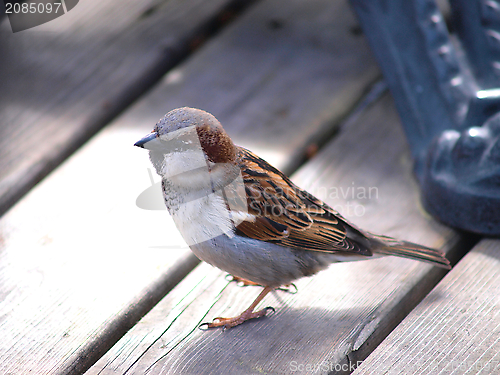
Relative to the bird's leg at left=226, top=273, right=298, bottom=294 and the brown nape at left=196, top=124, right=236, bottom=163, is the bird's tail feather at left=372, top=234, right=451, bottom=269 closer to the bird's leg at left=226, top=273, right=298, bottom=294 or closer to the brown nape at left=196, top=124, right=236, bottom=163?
the bird's leg at left=226, top=273, right=298, bottom=294

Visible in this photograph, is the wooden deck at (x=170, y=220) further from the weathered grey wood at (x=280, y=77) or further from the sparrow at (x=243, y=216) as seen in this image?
the sparrow at (x=243, y=216)

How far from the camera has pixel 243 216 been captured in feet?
5.66

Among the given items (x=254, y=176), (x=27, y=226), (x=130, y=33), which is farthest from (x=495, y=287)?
(x=130, y=33)

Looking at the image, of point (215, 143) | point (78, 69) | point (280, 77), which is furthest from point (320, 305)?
point (78, 69)

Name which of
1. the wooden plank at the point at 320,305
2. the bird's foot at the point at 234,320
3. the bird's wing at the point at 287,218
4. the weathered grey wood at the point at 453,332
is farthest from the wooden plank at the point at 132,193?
the weathered grey wood at the point at 453,332

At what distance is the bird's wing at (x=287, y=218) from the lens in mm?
1762

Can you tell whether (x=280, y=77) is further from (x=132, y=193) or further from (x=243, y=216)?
(x=243, y=216)

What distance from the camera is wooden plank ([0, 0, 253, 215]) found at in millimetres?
2361

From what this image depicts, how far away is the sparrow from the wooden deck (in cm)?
12

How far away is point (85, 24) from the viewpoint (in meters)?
3.00

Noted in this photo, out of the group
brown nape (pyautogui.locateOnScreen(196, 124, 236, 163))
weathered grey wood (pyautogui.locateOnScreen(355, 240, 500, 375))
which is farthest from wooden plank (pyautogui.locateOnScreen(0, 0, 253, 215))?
weathered grey wood (pyautogui.locateOnScreen(355, 240, 500, 375))

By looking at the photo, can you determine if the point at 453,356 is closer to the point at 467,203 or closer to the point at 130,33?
the point at 467,203

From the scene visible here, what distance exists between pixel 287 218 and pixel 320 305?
0.33 metres

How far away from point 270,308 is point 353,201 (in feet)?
2.18
